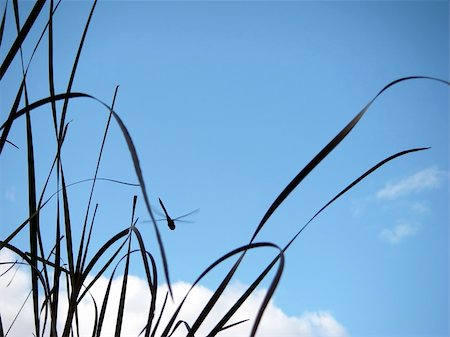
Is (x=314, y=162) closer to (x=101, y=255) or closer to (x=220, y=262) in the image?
(x=220, y=262)

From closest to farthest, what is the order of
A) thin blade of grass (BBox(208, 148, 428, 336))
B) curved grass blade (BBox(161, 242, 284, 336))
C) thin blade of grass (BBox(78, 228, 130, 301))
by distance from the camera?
curved grass blade (BBox(161, 242, 284, 336)) < thin blade of grass (BBox(208, 148, 428, 336)) < thin blade of grass (BBox(78, 228, 130, 301))

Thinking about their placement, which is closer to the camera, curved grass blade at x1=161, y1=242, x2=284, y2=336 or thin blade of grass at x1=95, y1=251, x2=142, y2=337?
curved grass blade at x1=161, y1=242, x2=284, y2=336

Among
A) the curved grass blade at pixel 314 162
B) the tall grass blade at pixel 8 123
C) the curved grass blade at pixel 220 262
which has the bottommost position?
the curved grass blade at pixel 220 262

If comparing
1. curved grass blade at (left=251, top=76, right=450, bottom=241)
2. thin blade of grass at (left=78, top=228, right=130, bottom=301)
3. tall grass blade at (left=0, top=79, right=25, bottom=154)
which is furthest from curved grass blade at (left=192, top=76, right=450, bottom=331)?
tall grass blade at (left=0, top=79, right=25, bottom=154)

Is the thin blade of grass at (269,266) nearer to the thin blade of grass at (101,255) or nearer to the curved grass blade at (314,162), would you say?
the curved grass blade at (314,162)

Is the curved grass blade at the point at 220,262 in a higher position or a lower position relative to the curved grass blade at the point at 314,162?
lower

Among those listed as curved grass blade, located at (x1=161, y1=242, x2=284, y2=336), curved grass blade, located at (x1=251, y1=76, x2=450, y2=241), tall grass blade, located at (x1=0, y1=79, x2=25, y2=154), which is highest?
tall grass blade, located at (x1=0, y1=79, x2=25, y2=154)

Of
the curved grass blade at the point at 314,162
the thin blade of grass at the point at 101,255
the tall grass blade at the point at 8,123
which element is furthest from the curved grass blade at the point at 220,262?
the tall grass blade at the point at 8,123

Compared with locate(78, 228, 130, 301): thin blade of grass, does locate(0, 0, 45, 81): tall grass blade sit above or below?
above

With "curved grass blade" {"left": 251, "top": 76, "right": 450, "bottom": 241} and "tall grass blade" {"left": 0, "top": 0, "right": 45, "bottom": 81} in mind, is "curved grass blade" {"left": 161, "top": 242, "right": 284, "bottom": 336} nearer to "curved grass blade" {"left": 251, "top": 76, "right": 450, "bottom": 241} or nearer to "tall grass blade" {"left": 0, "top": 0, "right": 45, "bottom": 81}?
"curved grass blade" {"left": 251, "top": 76, "right": 450, "bottom": 241}

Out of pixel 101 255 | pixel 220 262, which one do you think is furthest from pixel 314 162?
pixel 101 255

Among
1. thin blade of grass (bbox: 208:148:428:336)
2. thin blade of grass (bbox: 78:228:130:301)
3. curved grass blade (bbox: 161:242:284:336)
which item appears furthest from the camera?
thin blade of grass (bbox: 78:228:130:301)

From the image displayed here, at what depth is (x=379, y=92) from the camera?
43 cm

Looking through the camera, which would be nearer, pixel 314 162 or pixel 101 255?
pixel 314 162
